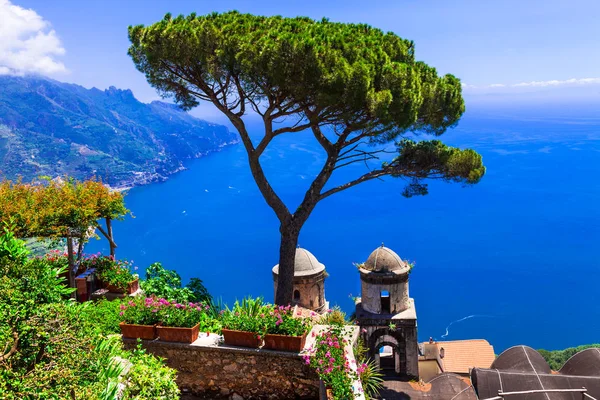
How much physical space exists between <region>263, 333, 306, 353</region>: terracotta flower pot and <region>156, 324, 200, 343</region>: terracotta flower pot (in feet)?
2.99

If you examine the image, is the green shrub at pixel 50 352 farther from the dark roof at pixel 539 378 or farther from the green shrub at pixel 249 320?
the dark roof at pixel 539 378

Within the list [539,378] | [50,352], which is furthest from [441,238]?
[50,352]

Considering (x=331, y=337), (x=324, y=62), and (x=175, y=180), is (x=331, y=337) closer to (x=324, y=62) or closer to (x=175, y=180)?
(x=324, y=62)

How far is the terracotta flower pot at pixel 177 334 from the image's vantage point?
17.5 ft

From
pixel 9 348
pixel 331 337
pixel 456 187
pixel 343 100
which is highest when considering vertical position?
pixel 456 187

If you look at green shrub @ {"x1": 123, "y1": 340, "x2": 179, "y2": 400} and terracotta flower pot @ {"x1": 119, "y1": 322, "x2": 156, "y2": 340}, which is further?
terracotta flower pot @ {"x1": 119, "y1": 322, "x2": 156, "y2": 340}

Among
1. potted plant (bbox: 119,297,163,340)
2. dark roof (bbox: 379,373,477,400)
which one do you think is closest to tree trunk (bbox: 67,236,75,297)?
potted plant (bbox: 119,297,163,340)

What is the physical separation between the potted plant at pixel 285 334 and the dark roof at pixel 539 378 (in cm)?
368

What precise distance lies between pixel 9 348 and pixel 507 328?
59.0 meters

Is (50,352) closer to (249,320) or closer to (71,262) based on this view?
(249,320)

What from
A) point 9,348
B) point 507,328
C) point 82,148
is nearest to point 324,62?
point 9,348

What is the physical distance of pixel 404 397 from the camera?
11398mm

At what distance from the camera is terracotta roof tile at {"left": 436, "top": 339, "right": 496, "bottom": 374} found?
20.0 metres

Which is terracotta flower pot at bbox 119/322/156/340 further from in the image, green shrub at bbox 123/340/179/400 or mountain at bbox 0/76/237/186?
mountain at bbox 0/76/237/186
